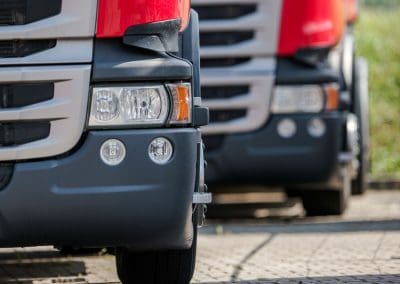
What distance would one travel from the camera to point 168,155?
20.7 ft

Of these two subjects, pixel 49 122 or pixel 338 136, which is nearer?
pixel 49 122

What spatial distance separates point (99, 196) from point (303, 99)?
5.59 m

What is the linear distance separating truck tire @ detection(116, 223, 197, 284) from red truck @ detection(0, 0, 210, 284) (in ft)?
1.78

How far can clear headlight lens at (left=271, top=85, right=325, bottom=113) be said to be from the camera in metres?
11.6

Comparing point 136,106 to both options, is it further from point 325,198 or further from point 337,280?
point 325,198

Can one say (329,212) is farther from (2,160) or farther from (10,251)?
(2,160)

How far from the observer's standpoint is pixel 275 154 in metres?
11.6

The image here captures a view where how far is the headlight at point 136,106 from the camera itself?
20.6 feet

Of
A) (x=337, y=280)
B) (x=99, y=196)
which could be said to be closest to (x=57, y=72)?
(x=99, y=196)

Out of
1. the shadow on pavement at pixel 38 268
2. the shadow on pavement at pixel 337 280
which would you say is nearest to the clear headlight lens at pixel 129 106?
the shadow on pavement at pixel 337 280

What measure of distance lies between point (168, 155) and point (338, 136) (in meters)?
5.49

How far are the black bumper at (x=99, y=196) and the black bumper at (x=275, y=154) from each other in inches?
203

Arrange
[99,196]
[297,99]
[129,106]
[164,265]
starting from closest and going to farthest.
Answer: [99,196] → [129,106] → [164,265] → [297,99]

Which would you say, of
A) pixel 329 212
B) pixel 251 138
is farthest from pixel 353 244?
pixel 329 212
